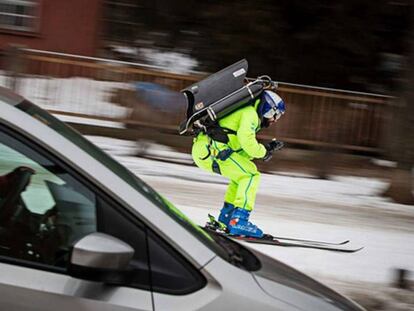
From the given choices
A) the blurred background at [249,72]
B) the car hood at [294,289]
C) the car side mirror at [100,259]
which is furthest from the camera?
the blurred background at [249,72]

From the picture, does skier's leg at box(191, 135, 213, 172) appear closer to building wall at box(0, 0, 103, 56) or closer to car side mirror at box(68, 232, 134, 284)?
car side mirror at box(68, 232, 134, 284)

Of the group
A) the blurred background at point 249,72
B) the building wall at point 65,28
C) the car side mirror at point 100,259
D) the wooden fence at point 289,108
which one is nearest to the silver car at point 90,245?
the car side mirror at point 100,259

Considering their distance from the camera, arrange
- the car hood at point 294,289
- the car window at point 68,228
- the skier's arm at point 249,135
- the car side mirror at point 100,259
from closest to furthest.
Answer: the car side mirror at point 100,259 < the car window at point 68,228 < the car hood at point 294,289 < the skier's arm at point 249,135

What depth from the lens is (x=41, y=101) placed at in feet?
39.1

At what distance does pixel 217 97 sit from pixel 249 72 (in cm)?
792

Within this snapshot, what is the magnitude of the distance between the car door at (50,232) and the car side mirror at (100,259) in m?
0.04

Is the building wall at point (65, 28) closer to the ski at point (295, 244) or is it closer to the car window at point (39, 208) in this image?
the ski at point (295, 244)

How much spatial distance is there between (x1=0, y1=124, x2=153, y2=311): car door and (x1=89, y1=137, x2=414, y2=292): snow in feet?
12.4

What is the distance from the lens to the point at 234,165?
719 cm

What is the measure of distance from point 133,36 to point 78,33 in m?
1.77

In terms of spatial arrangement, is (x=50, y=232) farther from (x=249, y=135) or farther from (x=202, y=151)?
(x=202, y=151)

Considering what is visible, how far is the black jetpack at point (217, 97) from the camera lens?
698cm

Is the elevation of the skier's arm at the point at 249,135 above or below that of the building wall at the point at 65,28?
below

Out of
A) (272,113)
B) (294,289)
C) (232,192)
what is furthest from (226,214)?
(294,289)
